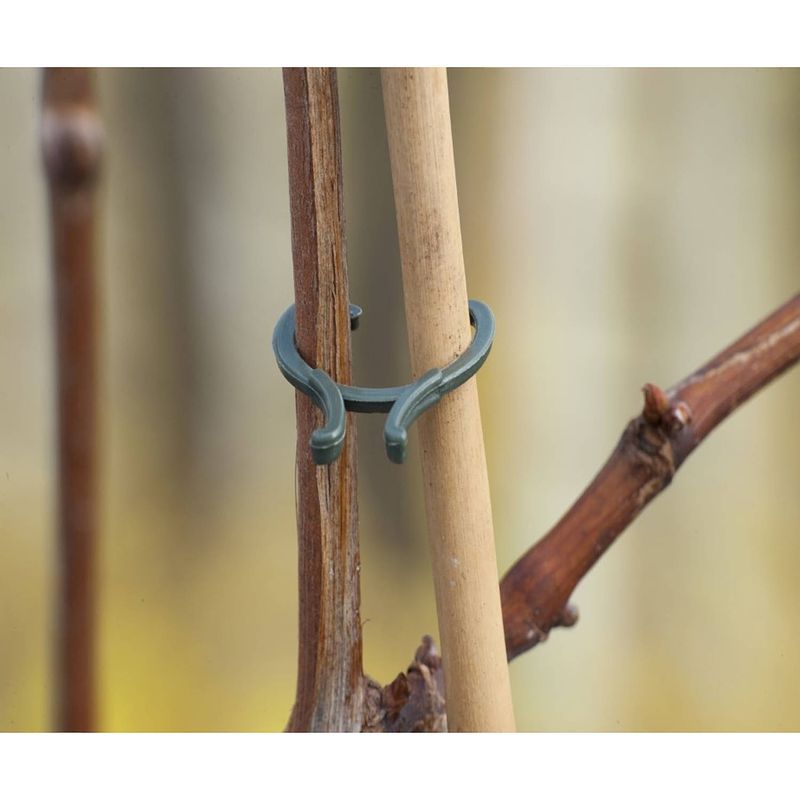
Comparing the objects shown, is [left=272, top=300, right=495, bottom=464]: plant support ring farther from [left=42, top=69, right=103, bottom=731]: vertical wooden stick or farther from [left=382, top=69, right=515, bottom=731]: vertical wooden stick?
[left=42, top=69, right=103, bottom=731]: vertical wooden stick

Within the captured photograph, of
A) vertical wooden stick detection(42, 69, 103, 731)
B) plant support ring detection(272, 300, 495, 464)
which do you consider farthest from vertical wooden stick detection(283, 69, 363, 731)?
vertical wooden stick detection(42, 69, 103, 731)

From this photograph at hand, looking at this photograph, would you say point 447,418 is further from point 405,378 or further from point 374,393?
point 405,378

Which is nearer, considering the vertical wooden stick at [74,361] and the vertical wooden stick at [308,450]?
the vertical wooden stick at [308,450]

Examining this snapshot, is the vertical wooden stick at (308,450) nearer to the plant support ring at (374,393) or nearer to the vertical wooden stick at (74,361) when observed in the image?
the plant support ring at (374,393)

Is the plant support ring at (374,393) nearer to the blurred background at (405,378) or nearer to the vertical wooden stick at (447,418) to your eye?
the vertical wooden stick at (447,418)

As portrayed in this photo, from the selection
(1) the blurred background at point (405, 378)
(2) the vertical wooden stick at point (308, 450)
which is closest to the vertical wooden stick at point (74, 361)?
Result: (1) the blurred background at point (405, 378)

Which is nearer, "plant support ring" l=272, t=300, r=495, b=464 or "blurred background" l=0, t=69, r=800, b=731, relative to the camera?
"plant support ring" l=272, t=300, r=495, b=464
